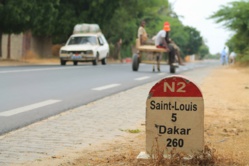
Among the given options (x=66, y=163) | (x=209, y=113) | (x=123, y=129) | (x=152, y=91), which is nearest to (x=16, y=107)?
(x=123, y=129)

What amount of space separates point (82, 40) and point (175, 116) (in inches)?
963

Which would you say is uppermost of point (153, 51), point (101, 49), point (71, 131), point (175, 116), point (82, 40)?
point (82, 40)

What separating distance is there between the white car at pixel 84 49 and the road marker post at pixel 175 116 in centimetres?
2248

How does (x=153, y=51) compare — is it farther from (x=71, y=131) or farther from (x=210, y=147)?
(x=210, y=147)

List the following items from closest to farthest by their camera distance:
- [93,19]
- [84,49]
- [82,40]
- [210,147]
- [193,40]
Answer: [210,147] → [84,49] → [82,40] → [93,19] → [193,40]

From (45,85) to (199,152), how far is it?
8503mm

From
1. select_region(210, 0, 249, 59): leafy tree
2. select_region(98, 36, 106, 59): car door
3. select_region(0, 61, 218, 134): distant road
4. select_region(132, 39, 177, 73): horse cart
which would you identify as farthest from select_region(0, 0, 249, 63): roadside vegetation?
select_region(0, 61, 218, 134): distant road

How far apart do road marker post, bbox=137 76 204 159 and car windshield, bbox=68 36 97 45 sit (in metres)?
23.9

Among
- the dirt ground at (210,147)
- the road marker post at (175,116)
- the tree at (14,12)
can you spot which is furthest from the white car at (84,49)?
the road marker post at (175,116)

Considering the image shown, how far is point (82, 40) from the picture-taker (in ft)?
93.2

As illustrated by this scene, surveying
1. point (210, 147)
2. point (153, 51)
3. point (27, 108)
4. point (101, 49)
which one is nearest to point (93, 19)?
point (101, 49)

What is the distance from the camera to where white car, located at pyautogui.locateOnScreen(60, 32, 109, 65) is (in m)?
26.7

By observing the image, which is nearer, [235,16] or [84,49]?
[235,16]

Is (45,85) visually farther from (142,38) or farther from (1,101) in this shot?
(142,38)
